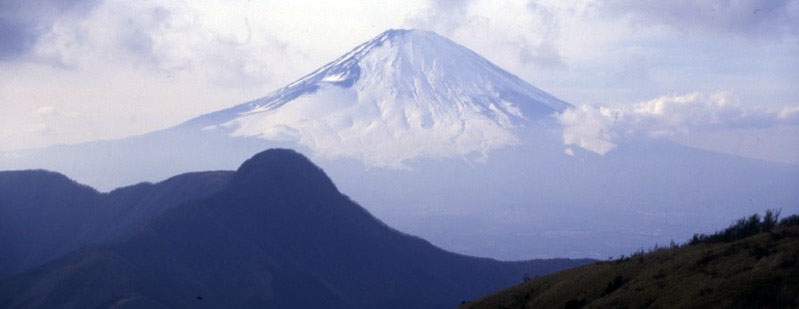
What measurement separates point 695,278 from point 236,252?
53081 millimetres

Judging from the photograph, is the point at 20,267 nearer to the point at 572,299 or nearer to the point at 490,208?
the point at 572,299

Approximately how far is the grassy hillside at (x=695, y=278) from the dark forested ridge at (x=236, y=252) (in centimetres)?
3720

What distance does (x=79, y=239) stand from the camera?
7744 cm

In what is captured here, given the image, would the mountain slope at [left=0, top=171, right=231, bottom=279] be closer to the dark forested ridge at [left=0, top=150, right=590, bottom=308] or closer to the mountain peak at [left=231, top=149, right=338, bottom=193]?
the dark forested ridge at [left=0, top=150, right=590, bottom=308]

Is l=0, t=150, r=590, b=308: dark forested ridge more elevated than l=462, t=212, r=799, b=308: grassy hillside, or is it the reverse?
l=0, t=150, r=590, b=308: dark forested ridge

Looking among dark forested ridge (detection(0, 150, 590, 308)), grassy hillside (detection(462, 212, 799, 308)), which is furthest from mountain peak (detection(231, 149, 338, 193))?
grassy hillside (detection(462, 212, 799, 308))

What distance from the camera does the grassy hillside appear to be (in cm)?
1362

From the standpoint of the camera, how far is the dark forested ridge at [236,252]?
5678cm

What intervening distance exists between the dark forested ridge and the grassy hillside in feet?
122

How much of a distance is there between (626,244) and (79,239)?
116 m

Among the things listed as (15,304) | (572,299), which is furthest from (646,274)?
(15,304)

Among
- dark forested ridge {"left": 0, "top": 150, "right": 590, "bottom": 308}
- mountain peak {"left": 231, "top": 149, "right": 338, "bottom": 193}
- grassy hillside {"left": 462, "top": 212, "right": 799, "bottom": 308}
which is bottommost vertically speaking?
grassy hillside {"left": 462, "top": 212, "right": 799, "bottom": 308}

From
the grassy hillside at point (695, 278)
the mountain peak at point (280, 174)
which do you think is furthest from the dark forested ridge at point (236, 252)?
the grassy hillside at point (695, 278)

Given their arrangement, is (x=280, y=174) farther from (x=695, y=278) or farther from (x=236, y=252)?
(x=695, y=278)
